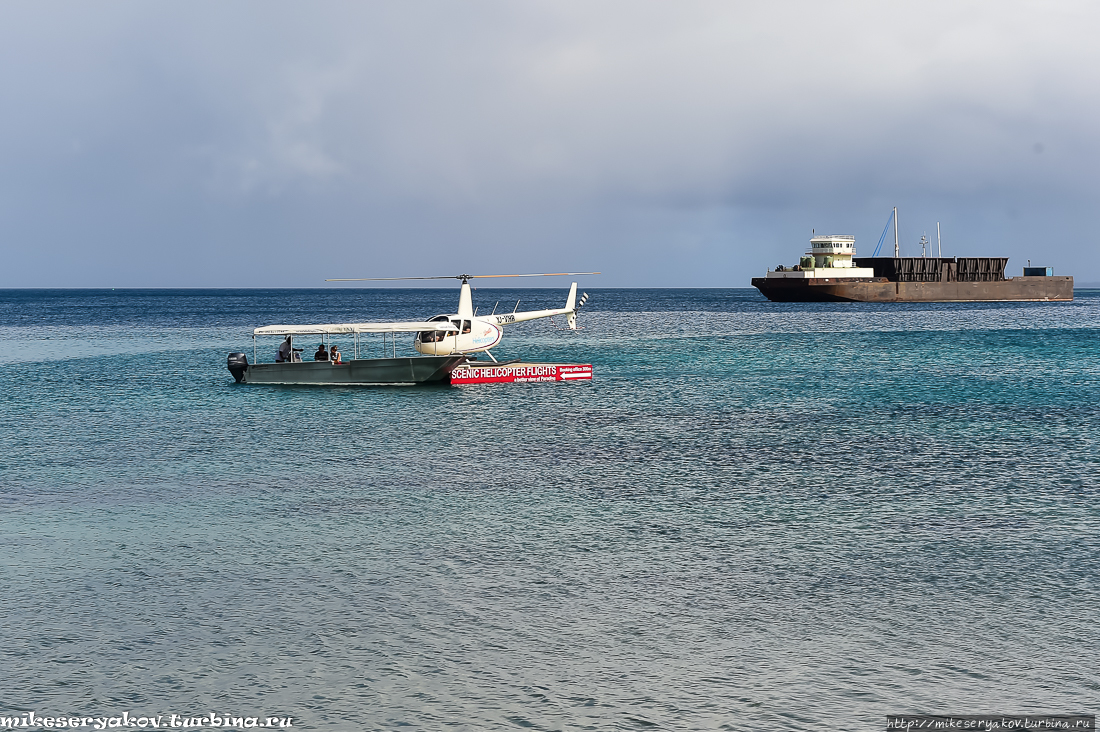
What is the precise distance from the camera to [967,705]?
10.3m

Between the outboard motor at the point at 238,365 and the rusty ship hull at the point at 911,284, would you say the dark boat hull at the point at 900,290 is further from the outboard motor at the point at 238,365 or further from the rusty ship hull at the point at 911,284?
the outboard motor at the point at 238,365

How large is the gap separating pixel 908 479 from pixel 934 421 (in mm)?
11030

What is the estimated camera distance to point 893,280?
470 feet

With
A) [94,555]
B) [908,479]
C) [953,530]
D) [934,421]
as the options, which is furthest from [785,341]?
[94,555]

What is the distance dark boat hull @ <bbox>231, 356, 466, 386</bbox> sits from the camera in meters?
43.4

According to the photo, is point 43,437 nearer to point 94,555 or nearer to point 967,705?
point 94,555

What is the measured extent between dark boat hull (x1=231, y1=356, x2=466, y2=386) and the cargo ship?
99570 mm

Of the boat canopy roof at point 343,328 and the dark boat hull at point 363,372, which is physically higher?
the boat canopy roof at point 343,328

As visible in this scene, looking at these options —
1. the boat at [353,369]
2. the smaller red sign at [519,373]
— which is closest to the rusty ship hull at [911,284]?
the smaller red sign at [519,373]

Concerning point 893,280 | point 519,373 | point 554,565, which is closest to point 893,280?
point 893,280

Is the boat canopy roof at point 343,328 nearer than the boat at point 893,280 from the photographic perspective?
Yes

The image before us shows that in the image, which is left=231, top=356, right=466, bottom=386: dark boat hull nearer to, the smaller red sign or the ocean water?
the smaller red sign

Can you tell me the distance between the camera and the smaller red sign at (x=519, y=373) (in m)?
46.5

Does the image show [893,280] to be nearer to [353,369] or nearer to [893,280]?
[893,280]
